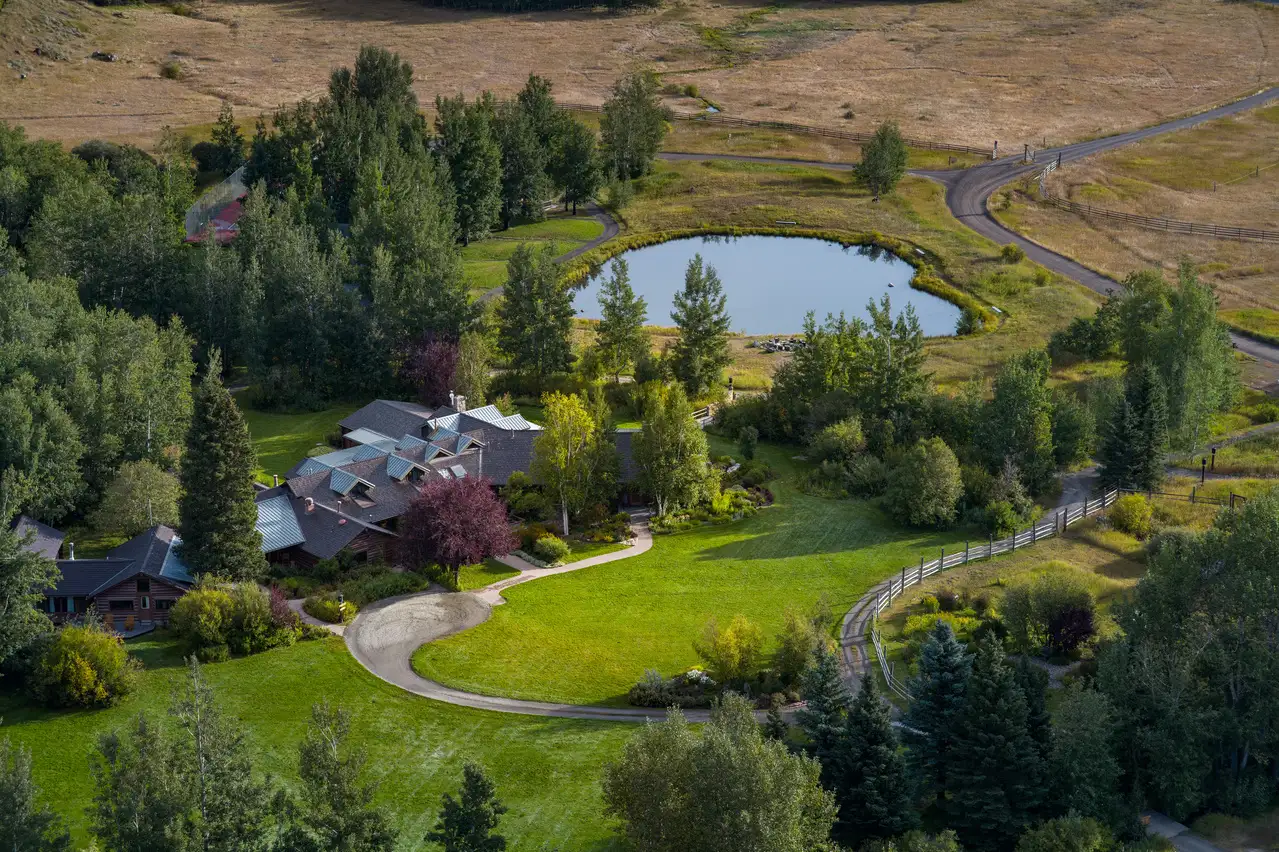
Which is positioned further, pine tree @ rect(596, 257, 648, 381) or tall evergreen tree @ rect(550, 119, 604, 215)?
tall evergreen tree @ rect(550, 119, 604, 215)

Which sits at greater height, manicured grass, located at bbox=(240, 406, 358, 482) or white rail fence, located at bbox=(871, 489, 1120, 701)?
white rail fence, located at bbox=(871, 489, 1120, 701)

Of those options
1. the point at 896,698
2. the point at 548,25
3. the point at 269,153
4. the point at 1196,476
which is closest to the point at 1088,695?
the point at 896,698

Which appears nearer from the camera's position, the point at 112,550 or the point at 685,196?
the point at 112,550

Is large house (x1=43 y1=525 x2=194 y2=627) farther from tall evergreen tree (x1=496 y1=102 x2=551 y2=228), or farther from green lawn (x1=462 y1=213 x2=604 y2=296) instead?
tall evergreen tree (x1=496 y1=102 x2=551 y2=228)

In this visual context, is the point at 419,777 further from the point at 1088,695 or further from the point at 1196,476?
the point at 1196,476

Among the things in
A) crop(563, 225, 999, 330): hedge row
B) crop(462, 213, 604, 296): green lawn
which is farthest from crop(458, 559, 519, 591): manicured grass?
crop(563, 225, 999, 330): hedge row

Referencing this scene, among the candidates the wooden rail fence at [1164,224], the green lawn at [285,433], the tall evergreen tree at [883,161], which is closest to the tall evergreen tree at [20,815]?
the green lawn at [285,433]
